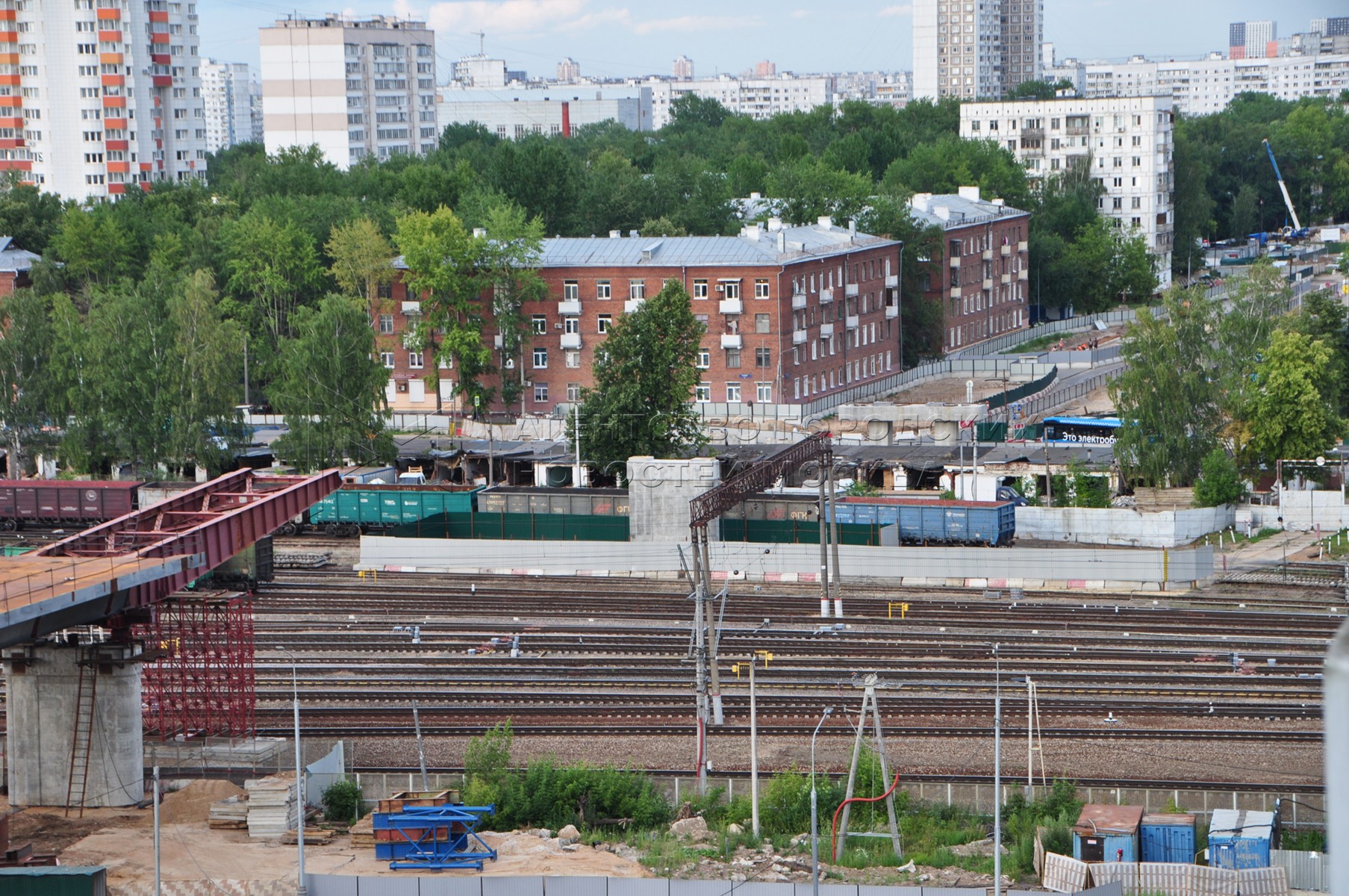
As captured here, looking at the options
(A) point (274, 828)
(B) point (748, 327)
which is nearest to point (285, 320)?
(B) point (748, 327)

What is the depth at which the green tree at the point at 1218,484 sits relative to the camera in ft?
184

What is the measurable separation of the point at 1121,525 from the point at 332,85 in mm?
117547

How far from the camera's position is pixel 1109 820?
28312 mm

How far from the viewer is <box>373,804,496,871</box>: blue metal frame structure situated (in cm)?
2861

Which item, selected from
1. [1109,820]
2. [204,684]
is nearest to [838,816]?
[1109,820]

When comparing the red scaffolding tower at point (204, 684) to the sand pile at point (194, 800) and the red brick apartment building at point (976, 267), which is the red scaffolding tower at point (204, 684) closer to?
the sand pile at point (194, 800)

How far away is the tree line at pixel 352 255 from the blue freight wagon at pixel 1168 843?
4331 cm

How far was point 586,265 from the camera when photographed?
78312mm

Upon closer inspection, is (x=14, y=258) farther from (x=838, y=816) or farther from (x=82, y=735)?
(x=838, y=816)

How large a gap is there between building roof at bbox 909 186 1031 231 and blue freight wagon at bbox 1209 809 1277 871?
6916 centimetres

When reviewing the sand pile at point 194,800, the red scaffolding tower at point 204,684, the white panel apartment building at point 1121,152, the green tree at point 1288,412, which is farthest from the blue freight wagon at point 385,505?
the white panel apartment building at point 1121,152

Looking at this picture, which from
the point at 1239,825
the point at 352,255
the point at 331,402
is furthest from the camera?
the point at 352,255

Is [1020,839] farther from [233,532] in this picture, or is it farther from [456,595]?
[456,595]

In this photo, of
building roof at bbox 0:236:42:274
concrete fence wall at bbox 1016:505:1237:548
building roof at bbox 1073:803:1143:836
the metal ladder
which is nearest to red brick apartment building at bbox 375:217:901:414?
building roof at bbox 0:236:42:274
